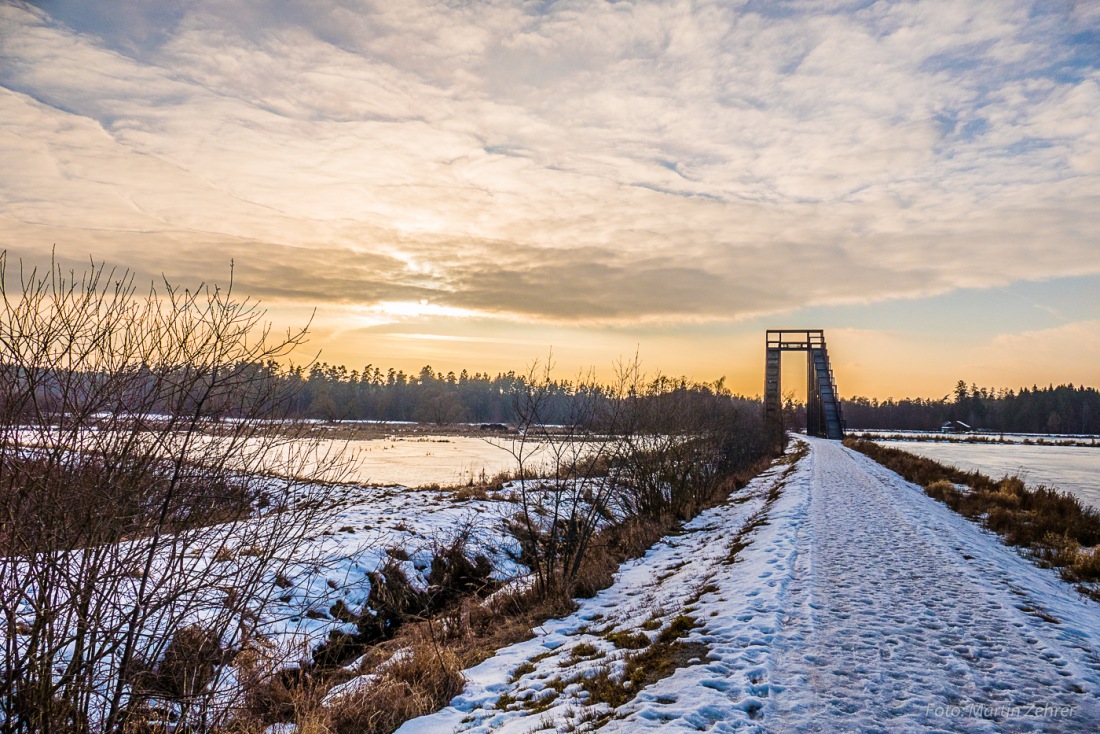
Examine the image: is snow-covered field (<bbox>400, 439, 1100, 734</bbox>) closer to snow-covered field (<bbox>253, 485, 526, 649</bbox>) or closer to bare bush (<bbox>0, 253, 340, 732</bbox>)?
Answer: bare bush (<bbox>0, 253, 340, 732</bbox>)

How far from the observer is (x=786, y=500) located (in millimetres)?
15016

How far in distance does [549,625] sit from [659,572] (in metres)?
2.93

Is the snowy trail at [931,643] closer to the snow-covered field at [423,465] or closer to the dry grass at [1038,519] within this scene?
the dry grass at [1038,519]

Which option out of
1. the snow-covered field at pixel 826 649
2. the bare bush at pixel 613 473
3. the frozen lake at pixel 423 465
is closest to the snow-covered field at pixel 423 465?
the frozen lake at pixel 423 465

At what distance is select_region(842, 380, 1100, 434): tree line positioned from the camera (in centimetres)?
10375

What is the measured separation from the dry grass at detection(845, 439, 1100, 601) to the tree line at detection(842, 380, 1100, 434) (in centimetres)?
10663

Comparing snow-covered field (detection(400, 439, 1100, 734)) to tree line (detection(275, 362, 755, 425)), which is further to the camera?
tree line (detection(275, 362, 755, 425))

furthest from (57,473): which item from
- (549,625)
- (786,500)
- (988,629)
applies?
(786,500)

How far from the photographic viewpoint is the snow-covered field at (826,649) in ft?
13.5

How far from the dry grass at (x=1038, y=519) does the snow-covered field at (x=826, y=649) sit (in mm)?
508

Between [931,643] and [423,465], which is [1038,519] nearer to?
[931,643]

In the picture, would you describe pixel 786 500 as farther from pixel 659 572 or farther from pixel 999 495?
pixel 659 572

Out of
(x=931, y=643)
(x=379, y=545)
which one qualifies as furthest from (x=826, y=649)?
(x=379, y=545)

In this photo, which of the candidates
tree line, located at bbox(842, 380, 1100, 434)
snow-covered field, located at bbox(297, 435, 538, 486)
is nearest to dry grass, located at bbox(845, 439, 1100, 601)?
snow-covered field, located at bbox(297, 435, 538, 486)
